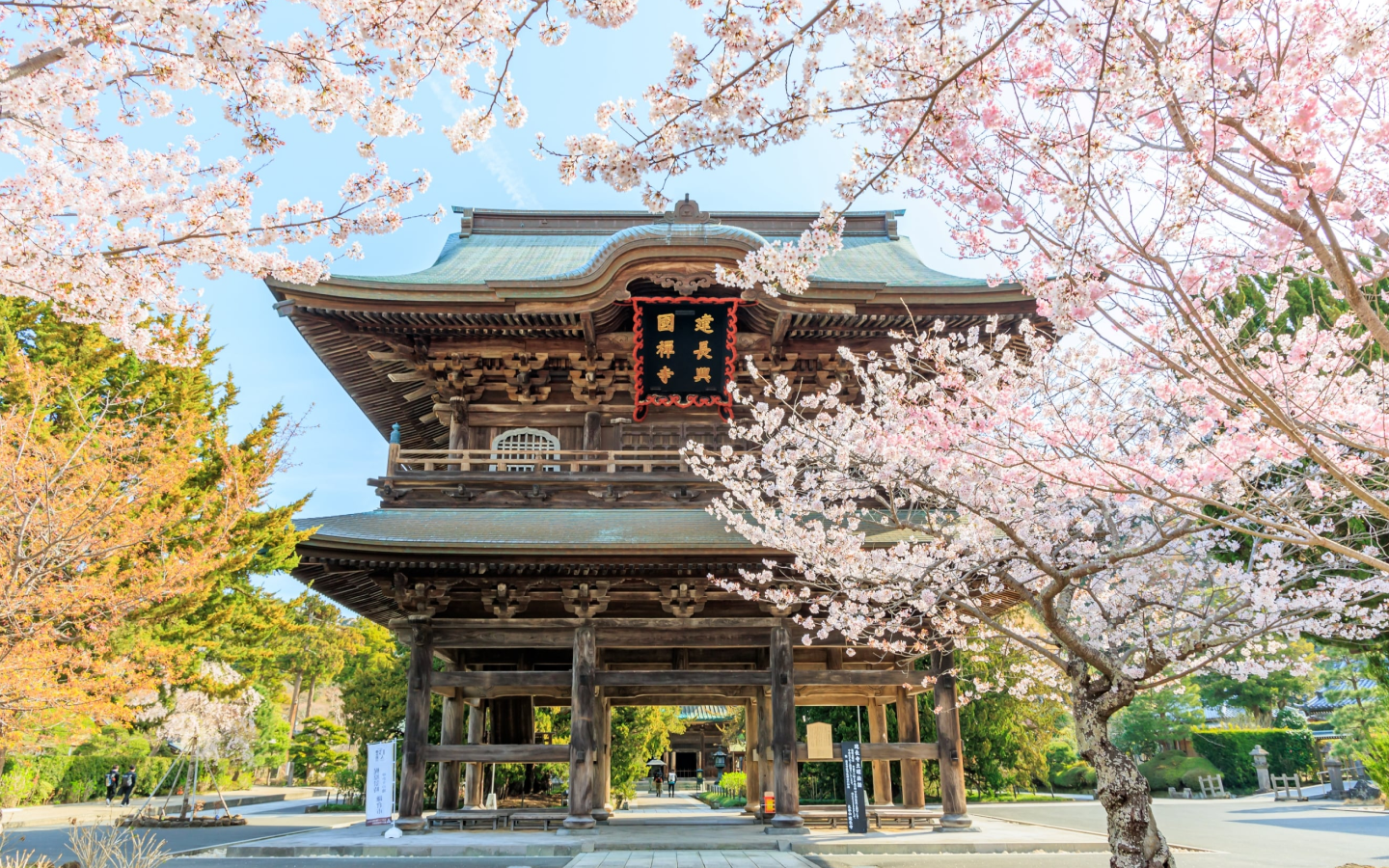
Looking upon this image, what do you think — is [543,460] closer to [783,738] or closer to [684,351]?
[684,351]

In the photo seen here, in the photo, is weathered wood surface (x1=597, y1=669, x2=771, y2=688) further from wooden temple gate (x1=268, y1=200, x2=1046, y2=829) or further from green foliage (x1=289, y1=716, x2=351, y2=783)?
green foliage (x1=289, y1=716, x2=351, y2=783)

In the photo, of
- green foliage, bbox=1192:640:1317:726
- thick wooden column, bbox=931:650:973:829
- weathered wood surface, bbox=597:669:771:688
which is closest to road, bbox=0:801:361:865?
weathered wood surface, bbox=597:669:771:688

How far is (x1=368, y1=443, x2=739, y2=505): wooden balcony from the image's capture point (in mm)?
11359

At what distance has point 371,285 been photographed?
11.2 m

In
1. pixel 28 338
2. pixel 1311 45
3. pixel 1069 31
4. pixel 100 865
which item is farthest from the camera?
pixel 28 338

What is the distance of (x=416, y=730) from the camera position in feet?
34.5

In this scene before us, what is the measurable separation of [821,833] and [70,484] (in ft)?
35.3

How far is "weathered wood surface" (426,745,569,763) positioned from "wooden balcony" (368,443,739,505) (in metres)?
3.30

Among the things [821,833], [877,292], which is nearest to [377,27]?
[877,292]

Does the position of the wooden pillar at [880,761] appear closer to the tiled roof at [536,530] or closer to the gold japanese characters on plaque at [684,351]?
the tiled roof at [536,530]

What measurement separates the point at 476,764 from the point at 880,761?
7164mm

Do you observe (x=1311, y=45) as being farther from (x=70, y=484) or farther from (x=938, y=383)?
(x=70, y=484)

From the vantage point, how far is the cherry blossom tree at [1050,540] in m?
7.07

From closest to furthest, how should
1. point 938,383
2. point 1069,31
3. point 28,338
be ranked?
1. point 1069,31
2. point 938,383
3. point 28,338
